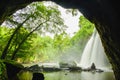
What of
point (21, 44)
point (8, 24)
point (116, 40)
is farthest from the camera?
point (21, 44)

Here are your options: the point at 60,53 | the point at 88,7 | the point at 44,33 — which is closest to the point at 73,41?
the point at 60,53

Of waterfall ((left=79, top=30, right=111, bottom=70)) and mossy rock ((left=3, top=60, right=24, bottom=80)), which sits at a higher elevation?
waterfall ((left=79, top=30, right=111, bottom=70))

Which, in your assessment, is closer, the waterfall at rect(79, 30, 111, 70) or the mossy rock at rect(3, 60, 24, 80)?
the mossy rock at rect(3, 60, 24, 80)

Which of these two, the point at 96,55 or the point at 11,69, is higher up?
the point at 96,55

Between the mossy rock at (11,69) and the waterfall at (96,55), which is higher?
the waterfall at (96,55)

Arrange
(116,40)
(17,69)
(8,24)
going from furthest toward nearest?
(8,24) < (17,69) < (116,40)

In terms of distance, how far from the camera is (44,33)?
20.6m

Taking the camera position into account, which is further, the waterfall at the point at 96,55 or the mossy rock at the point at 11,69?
the waterfall at the point at 96,55

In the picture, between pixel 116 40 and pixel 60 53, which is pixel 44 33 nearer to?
pixel 116 40

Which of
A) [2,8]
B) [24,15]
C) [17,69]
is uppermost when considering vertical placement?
[24,15]

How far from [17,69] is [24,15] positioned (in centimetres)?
659

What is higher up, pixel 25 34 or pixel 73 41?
pixel 73 41

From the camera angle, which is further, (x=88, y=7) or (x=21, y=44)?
(x=21, y=44)

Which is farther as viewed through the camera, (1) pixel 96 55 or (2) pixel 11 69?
(1) pixel 96 55
